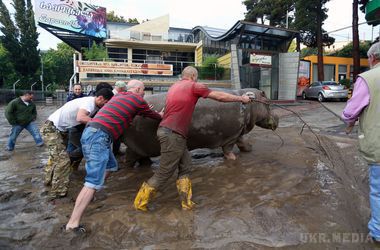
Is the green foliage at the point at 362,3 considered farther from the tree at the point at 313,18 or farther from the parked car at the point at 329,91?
the parked car at the point at 329,91

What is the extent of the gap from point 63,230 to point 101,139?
1124mm

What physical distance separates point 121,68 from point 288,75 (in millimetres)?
12024

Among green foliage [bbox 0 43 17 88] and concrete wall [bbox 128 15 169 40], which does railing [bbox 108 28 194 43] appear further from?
green foliage [bbox 0 43 17 88]

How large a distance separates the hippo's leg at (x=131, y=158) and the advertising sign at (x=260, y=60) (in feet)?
55.8

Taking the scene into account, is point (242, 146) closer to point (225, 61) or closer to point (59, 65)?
point (225, 61)

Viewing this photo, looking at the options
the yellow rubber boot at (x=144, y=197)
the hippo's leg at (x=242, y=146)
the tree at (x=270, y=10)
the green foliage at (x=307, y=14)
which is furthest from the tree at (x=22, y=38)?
the yellow rubber boot at (x=144, y=197)

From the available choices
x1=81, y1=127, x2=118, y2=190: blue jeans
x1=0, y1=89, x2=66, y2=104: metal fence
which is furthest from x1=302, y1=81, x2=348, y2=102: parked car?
x1=0, y1=89, x2=66, y2=104: metal fence

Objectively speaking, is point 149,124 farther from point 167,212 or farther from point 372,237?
point 372,237

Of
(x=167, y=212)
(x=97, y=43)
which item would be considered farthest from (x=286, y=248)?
(x=97, y=43)

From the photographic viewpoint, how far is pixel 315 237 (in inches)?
141

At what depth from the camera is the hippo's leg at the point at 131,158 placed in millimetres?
6391

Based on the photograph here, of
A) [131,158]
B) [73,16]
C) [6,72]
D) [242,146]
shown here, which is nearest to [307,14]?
[73,16]

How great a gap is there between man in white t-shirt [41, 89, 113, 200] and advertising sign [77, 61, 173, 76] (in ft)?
64.3

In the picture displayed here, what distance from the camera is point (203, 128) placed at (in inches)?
237
